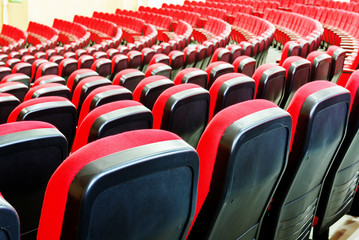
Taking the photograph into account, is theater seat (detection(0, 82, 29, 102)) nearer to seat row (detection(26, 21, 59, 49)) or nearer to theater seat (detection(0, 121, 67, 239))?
theater seat (detection(0, 121, 67, 239))

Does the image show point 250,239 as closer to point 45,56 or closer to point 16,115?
point 16,115

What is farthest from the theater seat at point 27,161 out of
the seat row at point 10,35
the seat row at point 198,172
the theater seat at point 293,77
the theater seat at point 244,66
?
the seat row at point 10,35

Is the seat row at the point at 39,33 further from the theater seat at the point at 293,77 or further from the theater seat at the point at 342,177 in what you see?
the theater seat at the point at 342,177

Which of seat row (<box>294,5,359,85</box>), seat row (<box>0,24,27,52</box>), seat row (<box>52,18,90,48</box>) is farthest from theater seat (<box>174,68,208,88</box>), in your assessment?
seat row (<box>0,24,27,52</box>)

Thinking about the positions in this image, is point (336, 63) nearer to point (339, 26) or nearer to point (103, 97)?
point (103, 97)

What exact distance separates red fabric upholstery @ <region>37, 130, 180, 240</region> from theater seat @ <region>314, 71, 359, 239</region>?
0.73 ft

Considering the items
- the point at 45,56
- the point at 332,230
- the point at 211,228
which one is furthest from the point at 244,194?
the point at 45,56

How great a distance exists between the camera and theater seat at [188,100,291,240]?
0.21 metres

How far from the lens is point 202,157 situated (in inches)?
8.9

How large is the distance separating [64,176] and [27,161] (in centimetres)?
11

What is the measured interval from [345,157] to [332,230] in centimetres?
14

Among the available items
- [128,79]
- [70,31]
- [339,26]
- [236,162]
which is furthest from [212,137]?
[70,31]

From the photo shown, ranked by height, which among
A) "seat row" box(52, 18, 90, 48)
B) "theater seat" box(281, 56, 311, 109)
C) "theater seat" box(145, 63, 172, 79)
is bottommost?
"seat row" box(52, 18, 90, 48)

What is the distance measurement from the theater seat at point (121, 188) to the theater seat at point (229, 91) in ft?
0.75
